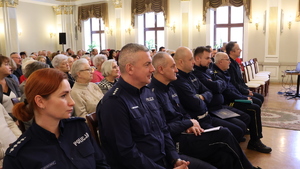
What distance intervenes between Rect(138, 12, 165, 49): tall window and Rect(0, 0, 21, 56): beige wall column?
595 centimetres

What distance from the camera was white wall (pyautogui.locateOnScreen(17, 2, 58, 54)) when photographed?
13656 mm

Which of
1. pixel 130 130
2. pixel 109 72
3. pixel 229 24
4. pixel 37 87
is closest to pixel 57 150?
pixel 37 87

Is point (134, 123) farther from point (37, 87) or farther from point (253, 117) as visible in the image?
point (253, 117)

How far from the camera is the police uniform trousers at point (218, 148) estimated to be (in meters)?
2.53

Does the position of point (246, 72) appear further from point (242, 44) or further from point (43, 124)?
point (43, 124)


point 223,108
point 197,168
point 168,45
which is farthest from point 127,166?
point 168,45

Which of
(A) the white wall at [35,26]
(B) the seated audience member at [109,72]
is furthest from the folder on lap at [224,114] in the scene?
(A) the white wall at [35,26]

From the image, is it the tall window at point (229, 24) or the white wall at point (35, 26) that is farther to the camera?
the white wall at point (35, 26)

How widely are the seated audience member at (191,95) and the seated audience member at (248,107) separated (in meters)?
0.60

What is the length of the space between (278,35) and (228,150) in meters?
9.25

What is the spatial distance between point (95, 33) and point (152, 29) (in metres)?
3.74

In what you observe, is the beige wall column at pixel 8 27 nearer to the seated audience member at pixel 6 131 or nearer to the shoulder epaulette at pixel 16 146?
the seated audience member at pixel 6 131

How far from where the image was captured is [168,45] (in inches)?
498

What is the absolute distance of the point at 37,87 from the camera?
142 centimetres
